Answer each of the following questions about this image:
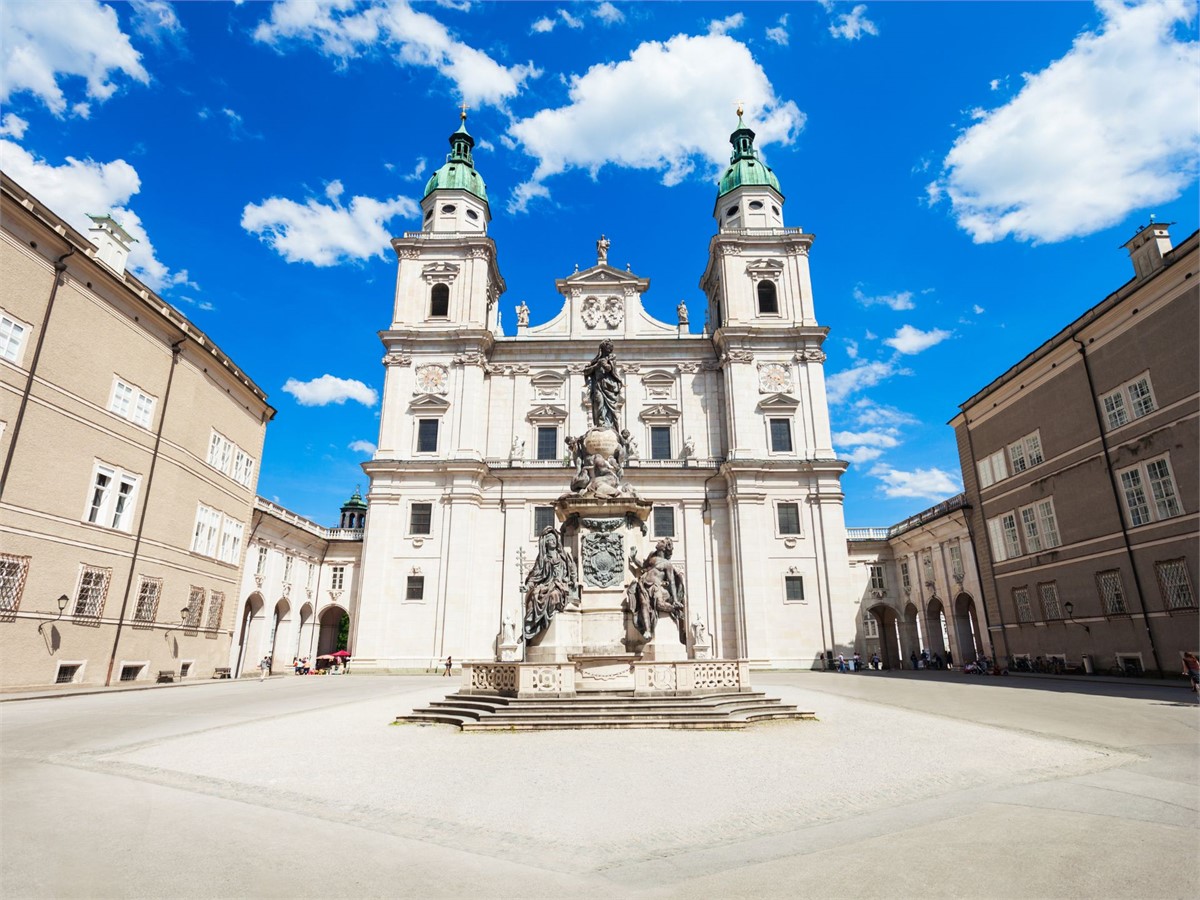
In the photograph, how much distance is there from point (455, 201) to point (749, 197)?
20.1 m

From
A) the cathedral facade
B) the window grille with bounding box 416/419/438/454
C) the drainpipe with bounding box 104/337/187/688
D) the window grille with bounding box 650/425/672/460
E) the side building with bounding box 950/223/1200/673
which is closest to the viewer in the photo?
the side building with bounding box 950/223/1200/673

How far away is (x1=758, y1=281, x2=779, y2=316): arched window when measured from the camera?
43875mm

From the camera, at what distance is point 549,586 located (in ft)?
48.5

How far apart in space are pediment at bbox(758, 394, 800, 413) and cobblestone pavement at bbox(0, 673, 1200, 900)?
2911cm

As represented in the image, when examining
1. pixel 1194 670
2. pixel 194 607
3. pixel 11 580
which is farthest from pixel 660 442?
pixel 11 580

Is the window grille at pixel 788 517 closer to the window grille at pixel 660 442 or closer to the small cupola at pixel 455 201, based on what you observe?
the window grille at pixel 660 442

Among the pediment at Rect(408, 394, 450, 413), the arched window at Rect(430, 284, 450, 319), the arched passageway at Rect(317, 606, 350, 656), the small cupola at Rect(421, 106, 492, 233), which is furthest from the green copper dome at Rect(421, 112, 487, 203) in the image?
the arched passageway at Rect(317, 606, 350, 656)

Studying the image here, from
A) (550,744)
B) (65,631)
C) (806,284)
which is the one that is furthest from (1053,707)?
(806,284)

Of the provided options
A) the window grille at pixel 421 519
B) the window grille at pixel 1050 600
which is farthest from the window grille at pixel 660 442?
the window grille at pixel 1050 600

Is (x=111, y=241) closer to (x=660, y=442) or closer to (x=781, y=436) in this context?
(x=660, y=442)

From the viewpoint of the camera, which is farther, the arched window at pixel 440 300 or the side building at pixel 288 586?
the arched window at pixel 440 300

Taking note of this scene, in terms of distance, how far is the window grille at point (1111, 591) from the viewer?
24606mm

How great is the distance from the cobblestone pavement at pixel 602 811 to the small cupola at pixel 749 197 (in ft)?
131

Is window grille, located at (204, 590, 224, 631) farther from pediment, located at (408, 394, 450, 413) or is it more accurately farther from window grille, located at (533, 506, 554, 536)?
window grille, located at (533, 506, 554, 536)
